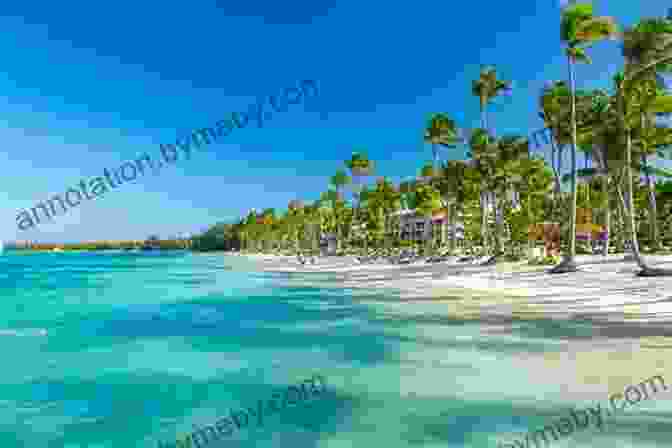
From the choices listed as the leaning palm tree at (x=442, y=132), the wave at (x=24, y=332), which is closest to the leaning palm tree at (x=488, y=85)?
the leaning palm tree at (x=442, y=132)

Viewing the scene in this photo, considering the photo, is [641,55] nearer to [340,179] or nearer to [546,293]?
[546,293]

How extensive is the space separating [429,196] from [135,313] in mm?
40602

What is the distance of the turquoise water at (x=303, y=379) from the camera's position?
6809 mm

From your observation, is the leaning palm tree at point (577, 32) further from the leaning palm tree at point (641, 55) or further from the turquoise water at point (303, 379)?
the turquoise water at point (303, 379)

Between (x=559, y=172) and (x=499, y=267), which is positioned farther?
(x=559, y=172)

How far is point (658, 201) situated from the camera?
55.9 m

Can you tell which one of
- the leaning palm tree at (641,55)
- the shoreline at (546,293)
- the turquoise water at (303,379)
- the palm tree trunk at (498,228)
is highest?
the leaning palm tree at (641,55)

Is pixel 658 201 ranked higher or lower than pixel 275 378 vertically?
higher

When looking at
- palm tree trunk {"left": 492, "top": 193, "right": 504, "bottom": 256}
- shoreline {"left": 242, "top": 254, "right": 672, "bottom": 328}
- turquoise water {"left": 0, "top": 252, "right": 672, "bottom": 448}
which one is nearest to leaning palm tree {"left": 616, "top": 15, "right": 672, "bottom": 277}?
shoreline {"left": 242, "top": 254, "right": 672, "bottom": 328}

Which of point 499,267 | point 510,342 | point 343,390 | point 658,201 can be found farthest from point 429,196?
point 343,390

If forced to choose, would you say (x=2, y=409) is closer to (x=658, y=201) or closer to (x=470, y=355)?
(x=470, y=355)

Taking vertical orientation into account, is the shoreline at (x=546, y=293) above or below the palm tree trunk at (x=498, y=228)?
below

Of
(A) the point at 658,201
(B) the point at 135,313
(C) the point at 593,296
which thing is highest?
(A) the point at 658,201

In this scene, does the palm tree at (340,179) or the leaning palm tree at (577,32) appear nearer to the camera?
the leaning palm tree at (577,32)
